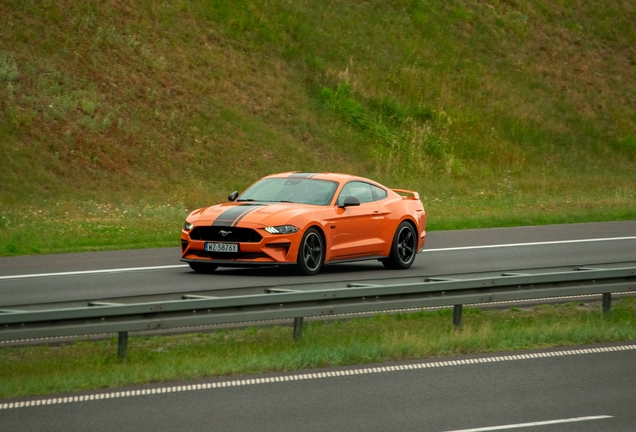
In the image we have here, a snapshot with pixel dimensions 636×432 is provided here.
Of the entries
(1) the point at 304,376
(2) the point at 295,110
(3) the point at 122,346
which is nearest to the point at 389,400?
(1) the point at 304,376

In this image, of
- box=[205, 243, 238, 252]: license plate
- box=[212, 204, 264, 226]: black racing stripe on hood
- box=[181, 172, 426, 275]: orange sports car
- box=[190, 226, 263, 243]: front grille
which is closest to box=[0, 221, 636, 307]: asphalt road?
box=[181, 172, 426, 275]: orange sports car

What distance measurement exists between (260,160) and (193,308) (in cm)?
2454

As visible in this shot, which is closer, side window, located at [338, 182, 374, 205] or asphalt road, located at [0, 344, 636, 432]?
asphalt road, located at [0, 344, 636, 432]

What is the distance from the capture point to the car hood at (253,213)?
583 inches

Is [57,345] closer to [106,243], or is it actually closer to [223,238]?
[223,238]

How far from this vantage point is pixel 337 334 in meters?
10.9

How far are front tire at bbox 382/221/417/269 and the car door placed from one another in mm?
344

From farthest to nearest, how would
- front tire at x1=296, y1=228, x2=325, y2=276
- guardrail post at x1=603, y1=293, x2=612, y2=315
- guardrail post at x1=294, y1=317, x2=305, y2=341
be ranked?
front tire at x1=296, y1=228, x2=325, y2=276
guardrail post at x1=603, y1=293, x2=612, y2=315
guardrail post at x1=294, y1=317, x2=305, y2=341

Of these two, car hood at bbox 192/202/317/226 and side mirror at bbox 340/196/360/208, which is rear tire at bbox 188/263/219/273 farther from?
side mirror at bbox 340/196/360/208

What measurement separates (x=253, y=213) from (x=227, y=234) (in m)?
0.46

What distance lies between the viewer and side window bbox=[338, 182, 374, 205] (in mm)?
16297

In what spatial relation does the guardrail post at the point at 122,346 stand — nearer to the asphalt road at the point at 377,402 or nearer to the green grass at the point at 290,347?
the green grass at the point at 290,347

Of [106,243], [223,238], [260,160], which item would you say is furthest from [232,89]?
[223,238]

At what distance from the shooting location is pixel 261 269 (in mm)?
16328
